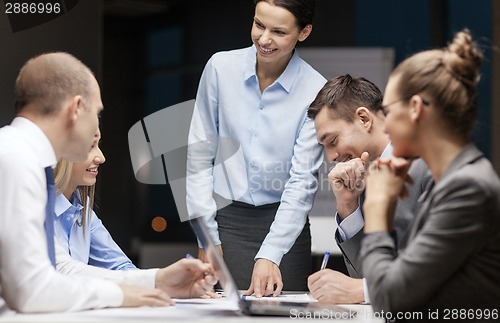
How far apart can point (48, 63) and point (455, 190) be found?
106cm

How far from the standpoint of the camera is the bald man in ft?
6.16

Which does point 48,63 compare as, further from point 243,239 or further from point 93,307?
point 243,239

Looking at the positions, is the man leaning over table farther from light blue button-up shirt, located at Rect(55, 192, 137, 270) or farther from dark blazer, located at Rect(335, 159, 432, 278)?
light blue button-up shirt, located at Rect(55, 192, 137, 270)

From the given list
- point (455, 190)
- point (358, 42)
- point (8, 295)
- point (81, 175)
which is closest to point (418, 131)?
point (455, 190)

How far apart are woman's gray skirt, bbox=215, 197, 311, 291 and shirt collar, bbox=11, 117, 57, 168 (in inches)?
61.5

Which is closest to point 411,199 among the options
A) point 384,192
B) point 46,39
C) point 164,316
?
point 384,192

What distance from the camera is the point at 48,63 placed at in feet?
7.01

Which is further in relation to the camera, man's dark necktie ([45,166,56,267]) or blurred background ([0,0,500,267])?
blurred background ([0,0,500,267])

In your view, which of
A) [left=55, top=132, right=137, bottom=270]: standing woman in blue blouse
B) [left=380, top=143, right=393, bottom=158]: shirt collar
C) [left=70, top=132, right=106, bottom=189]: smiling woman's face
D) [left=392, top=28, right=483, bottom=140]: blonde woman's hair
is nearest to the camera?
[left=392, top=28, right=483, bottom=140]: blonde woman's hair

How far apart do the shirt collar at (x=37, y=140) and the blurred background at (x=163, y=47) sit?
1.56 metres

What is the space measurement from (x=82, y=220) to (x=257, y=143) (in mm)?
979

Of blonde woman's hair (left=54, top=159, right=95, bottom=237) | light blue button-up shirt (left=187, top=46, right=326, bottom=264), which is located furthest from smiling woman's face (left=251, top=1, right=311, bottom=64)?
blonde woman's hair (left=54, top=159, right=95, bottom=237)

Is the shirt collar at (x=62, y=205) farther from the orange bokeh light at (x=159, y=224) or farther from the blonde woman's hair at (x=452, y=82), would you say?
the orange bokeh light at (x=159, y=224)

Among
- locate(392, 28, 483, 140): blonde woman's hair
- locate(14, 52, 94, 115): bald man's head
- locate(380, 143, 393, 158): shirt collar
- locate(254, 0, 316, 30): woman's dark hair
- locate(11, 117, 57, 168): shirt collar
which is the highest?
locate(392, 28, 483, 140): blonde woman's hair
